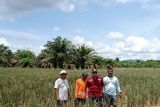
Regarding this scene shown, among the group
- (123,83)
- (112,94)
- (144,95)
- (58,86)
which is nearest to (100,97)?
(112,94)

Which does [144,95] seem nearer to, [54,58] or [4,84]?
[4,84]

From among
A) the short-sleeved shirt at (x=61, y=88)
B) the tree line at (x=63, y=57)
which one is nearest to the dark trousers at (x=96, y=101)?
the short-sleeved shirt at (x=61, y=88)

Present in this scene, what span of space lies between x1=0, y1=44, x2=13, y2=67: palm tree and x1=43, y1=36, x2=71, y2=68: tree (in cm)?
603

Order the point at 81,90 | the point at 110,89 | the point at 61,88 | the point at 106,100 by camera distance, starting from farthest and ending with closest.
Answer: the point at 106,100
the point at 110,89
the point at 81,90
the point at 61,88

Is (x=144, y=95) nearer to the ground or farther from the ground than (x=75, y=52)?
nearer to the ground

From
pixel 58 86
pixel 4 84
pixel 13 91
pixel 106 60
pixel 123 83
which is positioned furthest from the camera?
pixel 106 60

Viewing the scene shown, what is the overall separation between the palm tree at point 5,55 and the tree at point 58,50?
19.8ft

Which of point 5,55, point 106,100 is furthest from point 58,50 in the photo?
point 106,100

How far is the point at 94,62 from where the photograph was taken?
51531mm

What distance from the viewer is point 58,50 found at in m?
49.3

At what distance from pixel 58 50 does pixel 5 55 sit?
9.01m

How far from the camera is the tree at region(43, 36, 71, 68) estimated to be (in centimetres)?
4850

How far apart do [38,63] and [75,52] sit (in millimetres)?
5283

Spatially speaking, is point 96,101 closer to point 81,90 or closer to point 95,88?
point 95,88
